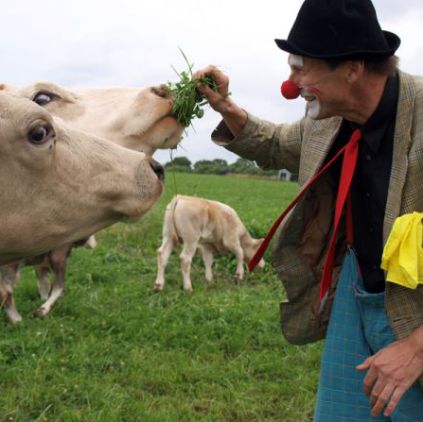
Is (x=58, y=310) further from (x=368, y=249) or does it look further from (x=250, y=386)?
(x=368, y=249)

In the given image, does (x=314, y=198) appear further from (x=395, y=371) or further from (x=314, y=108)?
(x=395, y=371)

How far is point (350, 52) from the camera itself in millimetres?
2572

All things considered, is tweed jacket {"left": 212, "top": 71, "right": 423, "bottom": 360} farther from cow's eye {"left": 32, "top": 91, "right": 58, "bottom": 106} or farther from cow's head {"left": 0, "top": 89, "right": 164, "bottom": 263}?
cow's eye {"left": 32, "top": 91, "right": 58, "bottom": 106}

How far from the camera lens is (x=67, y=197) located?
9.07ft

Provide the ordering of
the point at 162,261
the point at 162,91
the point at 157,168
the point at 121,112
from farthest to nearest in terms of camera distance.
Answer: the point at 162,261
the point at 121,112
the point at 162,91
the point at 157,168

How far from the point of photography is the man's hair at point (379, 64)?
2.65m

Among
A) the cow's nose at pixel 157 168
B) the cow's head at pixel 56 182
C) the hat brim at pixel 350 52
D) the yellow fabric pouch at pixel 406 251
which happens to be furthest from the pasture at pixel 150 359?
the yellow fabric pouch at pixel 406 251

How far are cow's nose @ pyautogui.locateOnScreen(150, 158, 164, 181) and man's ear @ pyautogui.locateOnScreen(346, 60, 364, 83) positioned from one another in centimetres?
89

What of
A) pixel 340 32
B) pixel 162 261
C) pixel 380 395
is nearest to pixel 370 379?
pixel 380 395

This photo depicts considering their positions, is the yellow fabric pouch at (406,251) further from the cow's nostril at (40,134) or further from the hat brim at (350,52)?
the cow's nostril at (40,134)

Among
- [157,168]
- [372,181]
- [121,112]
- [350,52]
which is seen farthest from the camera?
[121,112]

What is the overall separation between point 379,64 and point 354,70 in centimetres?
13

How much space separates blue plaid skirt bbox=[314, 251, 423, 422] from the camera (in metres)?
3.09

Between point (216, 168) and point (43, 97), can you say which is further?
point (216, 168)
